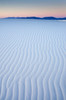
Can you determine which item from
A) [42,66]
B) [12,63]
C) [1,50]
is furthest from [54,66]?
[1,50]

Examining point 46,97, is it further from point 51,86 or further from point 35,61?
point 35,61

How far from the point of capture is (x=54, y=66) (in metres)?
3.41

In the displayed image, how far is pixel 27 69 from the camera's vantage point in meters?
3.29

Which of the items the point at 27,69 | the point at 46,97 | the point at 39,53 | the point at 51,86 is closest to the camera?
the point at 46,97

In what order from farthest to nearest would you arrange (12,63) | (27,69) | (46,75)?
1. (12,63)
2. (27,69)
3. (46,75)

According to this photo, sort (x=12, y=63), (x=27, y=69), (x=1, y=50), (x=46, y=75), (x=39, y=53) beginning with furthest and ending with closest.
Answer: (x=1, y=50) → (x=39, y=53) → (x=12, y=63) → (x=27, y=69) → (x=46, y=75)

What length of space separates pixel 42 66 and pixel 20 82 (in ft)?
3.34

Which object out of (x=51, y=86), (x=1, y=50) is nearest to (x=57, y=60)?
(x=51, y=86)

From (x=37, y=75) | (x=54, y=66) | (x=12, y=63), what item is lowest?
(x=37, y=75)

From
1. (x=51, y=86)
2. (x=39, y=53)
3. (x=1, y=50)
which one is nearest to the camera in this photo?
(x=51, y=86)

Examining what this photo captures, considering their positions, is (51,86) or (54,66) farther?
(54,66)

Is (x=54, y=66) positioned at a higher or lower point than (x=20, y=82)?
higher

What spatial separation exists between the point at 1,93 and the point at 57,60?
230cm

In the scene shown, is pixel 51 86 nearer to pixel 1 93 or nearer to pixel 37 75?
pixel 37 75
